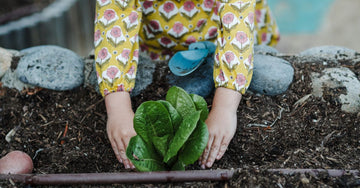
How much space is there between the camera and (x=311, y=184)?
100 cm

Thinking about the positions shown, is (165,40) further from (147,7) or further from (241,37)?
(241,37)

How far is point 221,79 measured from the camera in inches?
51.3

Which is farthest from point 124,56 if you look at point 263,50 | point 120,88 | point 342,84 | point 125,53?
point 342,84

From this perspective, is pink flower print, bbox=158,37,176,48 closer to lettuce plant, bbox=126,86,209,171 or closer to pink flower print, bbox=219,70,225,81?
pink flower print, bbox=219,70,225,81

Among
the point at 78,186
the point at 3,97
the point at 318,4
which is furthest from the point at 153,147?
the point at 318,4

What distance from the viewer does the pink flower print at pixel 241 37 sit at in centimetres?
131

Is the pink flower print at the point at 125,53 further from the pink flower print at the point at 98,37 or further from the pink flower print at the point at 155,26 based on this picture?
the pink flower print at the point at 155,26

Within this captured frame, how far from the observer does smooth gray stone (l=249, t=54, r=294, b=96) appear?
146 centimetres

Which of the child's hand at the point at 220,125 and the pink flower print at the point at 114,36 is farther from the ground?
the pink flower print at the point at 114,36

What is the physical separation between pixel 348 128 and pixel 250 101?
387 millimetres

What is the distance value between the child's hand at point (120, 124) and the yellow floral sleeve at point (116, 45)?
1.7 inches

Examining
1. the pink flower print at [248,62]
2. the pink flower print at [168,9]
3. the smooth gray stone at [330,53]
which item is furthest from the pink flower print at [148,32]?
the smooth gray stone at [330,53]

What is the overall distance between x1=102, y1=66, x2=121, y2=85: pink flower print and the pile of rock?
19 centimetres

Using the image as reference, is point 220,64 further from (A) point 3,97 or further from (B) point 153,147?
(A) point 3,97
